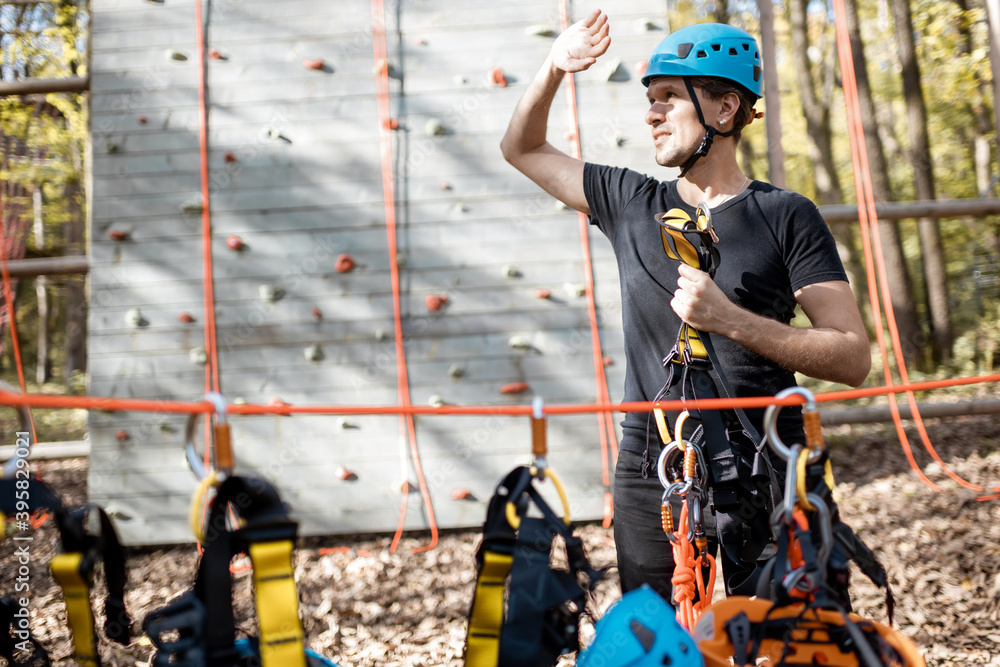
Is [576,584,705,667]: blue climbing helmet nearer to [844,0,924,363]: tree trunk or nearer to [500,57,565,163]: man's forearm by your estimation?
[500,57,565,163]: man's forearm

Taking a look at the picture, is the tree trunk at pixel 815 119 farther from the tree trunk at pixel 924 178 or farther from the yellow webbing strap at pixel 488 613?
the yellow webbing strap at pixel 488 613

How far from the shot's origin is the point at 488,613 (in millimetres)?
1196

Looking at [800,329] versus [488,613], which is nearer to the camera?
[488,613]

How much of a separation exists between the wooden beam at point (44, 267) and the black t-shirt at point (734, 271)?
3.96 meters

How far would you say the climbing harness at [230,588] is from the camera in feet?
3.62

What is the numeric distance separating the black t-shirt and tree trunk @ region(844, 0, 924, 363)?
8.98 m

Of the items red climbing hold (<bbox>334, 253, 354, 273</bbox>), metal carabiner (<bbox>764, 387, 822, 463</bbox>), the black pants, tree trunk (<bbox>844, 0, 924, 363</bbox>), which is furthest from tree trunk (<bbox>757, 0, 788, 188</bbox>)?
tree trunk (<bbox>844, 0, 924, 363</bbox>)

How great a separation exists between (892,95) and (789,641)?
2134cm

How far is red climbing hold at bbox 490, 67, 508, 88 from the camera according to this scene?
4.59m

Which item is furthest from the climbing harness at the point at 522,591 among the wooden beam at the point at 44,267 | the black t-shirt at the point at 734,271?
the wooden beam at the point at 44,267

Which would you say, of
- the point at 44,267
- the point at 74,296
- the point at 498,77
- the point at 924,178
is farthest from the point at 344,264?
the point at 74,296

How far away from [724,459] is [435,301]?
305 centimetres

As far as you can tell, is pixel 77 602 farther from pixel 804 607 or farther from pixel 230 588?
pixel 804 607

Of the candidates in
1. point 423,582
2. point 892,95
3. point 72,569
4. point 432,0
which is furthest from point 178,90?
point 892,95
